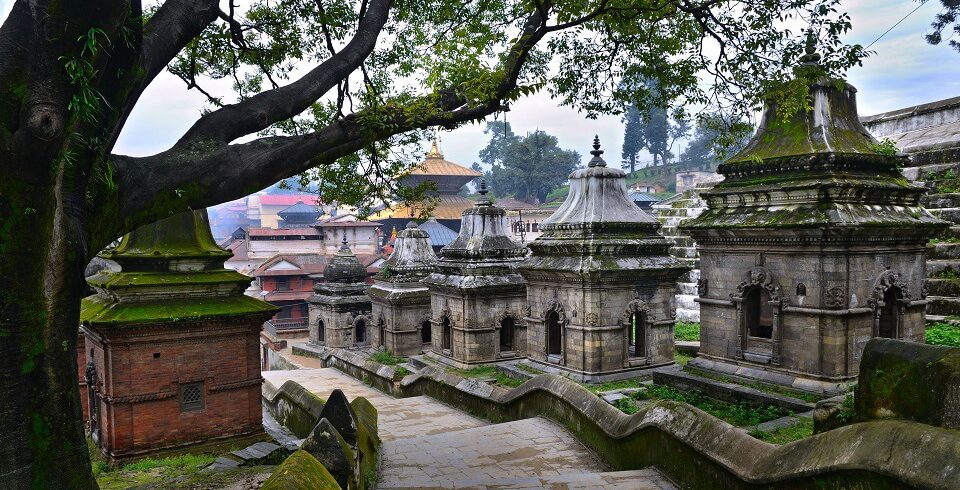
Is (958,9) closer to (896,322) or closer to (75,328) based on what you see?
(896,322)

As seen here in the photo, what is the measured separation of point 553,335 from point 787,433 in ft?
29.3

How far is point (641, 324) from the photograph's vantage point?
17297 millimetres

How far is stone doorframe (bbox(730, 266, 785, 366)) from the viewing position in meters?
12.3

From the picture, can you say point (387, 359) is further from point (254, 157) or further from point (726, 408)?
point (254, 157)

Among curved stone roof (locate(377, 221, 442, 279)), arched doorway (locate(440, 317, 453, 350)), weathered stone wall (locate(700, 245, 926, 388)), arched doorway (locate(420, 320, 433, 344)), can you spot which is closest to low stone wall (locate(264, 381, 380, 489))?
weathered stone wall (locate(700, 245, 926, 388))

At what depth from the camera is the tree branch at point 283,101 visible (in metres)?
6.60

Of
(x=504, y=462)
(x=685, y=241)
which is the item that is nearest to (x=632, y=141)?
(x=685, y=241)

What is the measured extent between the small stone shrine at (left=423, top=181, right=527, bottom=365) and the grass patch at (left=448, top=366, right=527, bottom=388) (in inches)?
22.5

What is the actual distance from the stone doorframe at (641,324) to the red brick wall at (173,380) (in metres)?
8.66

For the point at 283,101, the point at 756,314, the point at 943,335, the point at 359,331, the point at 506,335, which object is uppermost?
the point at 283,101

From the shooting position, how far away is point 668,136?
89438 millimetres

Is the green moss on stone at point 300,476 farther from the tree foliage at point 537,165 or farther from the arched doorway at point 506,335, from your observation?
the tree foliage at point 537,165

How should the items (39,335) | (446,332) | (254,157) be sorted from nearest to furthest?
(39,335) < (254,157) < (446,332)

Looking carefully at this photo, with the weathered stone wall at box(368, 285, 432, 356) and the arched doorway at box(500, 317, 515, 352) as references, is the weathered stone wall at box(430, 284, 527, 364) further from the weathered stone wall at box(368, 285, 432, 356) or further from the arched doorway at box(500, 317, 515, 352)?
the weathered stone wall at box(368, 285, 432, 356)
